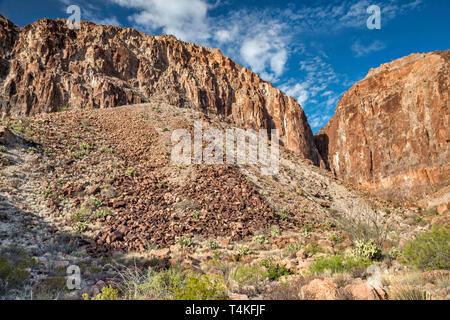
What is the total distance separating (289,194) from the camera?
61.1 ft

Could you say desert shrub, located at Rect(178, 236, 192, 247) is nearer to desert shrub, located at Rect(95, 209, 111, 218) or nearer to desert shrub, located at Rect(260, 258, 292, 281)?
desert shrub, located at Rect(95, 209, 111, 218)

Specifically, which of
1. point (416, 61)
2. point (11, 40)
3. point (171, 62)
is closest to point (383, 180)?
point (416, 61)

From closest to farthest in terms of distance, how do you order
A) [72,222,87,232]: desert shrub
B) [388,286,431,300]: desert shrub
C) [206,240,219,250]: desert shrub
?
1. [388,286,431,300]: desert shrub
2. [72,222,87,232]: desert shrub
3. [206,240,219,250]: desert shrub

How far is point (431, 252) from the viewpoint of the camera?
595 cm

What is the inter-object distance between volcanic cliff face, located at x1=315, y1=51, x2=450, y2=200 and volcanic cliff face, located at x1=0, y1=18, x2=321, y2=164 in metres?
7.99

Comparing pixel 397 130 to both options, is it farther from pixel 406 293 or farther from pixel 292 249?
pixel 406 293

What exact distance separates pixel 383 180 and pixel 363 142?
9971 millimetres

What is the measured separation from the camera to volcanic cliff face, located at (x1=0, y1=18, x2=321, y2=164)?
107 ft

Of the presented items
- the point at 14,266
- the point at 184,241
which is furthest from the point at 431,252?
the point at 14,266

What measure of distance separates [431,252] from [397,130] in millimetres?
52086

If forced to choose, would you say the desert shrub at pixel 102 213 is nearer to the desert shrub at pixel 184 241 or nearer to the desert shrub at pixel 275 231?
the desert shrub at pixel 184 241

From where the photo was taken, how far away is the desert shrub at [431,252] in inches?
227

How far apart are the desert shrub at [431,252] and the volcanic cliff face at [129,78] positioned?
3534 centimetres

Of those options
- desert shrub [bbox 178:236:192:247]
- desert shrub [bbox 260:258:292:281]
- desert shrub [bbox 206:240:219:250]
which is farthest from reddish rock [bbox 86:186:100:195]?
desert shrub [bbox 260:258:292:281]
